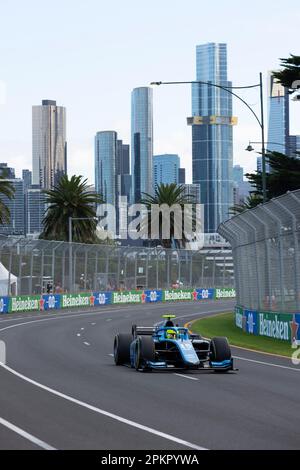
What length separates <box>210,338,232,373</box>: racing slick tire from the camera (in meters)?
22.3

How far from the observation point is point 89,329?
145 ft

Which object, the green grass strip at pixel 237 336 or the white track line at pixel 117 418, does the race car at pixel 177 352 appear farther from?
the green grass strip at pixel 237 336

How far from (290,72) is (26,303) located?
83.6ft

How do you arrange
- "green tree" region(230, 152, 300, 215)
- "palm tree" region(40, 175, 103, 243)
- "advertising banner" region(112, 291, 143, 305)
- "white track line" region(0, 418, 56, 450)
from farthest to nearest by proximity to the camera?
1. "palm tree" region(40, 175, 103, 243)
2. "advertising banner" region(112, 291, 143, 305)
3. "green tree" region(230, 152, 300, 215)
4. "white track line" region(0, 418, 56, 450)

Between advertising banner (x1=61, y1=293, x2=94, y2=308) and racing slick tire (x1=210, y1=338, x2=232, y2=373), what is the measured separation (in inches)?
1965

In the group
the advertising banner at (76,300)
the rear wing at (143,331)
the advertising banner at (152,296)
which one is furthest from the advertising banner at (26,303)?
the rear wing at (143,331)

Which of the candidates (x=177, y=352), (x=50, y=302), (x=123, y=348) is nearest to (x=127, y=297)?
(x=50, y=302)

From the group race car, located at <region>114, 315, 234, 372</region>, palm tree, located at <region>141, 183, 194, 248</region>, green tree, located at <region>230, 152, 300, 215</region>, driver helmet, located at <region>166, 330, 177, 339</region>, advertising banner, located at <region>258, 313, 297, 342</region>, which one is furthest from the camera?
palm tree, located at <region>141, 183, 194, 248</region>

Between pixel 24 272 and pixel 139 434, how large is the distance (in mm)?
52510

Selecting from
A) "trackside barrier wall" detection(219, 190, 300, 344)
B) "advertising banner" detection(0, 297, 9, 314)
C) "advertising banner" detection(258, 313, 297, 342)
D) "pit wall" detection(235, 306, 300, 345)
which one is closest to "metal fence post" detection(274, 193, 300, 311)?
"trackside barrier wall" detection(219, 190, 300, 344)

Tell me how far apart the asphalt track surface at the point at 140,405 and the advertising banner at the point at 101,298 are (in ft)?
157

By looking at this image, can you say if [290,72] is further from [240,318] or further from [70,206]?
Answer: [70,206]

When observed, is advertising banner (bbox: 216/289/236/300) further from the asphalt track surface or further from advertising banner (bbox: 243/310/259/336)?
the asphalt track surface

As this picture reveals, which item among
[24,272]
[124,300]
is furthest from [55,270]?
[124,300]
